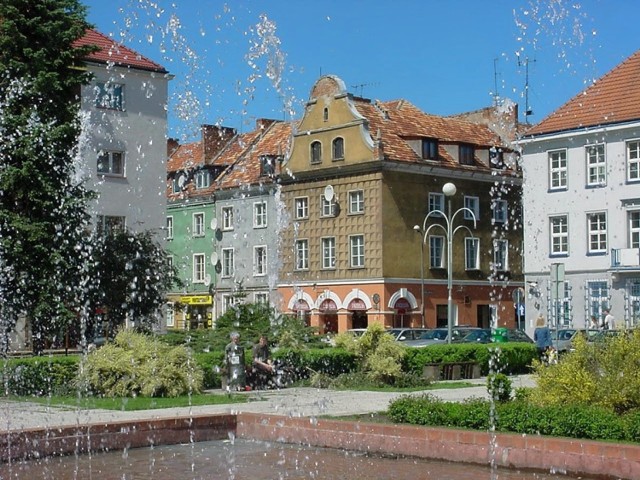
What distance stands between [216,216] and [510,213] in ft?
62.6

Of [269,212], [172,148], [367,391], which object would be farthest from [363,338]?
[172,148]

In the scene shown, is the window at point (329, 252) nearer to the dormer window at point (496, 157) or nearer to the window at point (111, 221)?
the dormer window at point (496, 157)

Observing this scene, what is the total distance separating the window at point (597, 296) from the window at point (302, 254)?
1823cm

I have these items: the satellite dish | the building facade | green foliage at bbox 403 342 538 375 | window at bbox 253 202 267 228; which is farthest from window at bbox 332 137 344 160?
green foliage at bbox 403 342 538 375

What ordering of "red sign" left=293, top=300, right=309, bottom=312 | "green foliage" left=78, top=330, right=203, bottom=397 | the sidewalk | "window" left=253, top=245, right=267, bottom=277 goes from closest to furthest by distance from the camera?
the sidewalk < "green foliage" left=78, top=330, right=203, bottom=397 < "red sign" left=293, top=300, right=309, bottom=312 < "window" left=253, top=245, right=267, bottom=277

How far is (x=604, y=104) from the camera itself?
165 ft

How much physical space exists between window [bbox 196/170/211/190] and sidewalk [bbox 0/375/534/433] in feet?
156

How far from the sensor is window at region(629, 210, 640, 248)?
4834 cm

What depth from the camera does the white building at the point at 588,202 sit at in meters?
48.4

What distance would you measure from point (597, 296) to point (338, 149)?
17859mm

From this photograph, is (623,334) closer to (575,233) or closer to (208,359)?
(208,359)

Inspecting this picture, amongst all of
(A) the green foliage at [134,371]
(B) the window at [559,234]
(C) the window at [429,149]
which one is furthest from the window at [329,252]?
(A) the green foliage at [134,371]

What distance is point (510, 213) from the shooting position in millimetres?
66375

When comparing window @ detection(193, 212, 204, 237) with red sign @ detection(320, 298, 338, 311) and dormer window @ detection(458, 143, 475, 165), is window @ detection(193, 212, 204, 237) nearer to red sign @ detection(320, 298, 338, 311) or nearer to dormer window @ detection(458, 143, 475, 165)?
red sign @ detection(320, 298, 338, 311)
